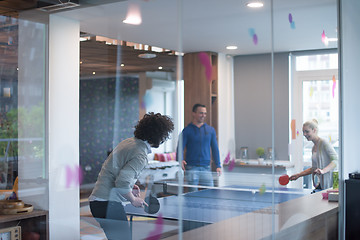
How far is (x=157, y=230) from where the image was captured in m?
2.64

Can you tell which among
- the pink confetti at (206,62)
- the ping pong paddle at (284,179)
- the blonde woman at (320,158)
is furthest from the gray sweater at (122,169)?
the blonde woman at (320,158)

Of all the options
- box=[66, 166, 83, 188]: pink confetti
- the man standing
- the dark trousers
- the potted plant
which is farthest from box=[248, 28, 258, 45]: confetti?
box=[66, 166, 83, 188]: pink confetti

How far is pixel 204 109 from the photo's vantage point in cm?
256

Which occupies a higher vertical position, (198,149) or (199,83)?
(199,83)

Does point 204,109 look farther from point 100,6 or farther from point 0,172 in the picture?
point 0,172

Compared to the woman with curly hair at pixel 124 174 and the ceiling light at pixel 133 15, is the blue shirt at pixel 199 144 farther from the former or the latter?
the ceiling light at pixel 133 15

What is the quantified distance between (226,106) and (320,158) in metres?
0.88

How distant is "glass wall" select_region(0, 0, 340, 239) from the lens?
256cm

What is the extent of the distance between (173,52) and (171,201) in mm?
810

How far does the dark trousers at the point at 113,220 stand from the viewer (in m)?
2.75

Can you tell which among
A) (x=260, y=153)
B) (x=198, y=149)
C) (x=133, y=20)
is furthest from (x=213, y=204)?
(x=133, y=20)

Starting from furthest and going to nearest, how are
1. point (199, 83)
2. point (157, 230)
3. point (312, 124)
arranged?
point (312, 124) < point (157, 230) < point (199, 83)

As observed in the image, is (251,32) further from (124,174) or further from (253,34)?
(124,174)

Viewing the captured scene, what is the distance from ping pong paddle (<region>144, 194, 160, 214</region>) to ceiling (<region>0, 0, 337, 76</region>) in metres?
0.72
